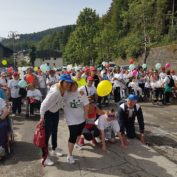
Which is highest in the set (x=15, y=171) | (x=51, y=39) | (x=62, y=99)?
(x=51, y=39)

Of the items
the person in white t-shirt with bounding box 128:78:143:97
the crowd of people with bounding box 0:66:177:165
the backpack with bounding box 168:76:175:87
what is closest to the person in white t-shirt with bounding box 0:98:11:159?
the crowd of people with bounding box 0:66:177:165

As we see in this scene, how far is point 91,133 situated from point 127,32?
44.7 metres

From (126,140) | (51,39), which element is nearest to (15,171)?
(126,140)

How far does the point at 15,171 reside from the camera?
22.1ft

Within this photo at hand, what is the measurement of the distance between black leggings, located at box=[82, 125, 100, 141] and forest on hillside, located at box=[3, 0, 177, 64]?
2718cm

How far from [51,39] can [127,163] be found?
577 ft

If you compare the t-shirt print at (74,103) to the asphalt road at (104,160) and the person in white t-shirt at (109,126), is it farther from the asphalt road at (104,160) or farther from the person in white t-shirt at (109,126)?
Result: the person in white t-shirt at (109,126)

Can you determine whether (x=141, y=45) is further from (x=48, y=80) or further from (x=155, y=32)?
(x=48, y=80)

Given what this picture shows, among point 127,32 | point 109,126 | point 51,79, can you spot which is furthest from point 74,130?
point 127,32

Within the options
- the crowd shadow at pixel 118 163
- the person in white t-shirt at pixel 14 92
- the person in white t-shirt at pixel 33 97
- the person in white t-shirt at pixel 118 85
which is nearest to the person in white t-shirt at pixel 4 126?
the crowd shadow at pixel 118 163

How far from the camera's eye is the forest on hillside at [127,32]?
37438 mm

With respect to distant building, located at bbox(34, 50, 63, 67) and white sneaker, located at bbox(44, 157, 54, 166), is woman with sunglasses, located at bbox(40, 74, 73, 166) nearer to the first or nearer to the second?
white sneaker, located at bbox(44, 157, 54, 166)

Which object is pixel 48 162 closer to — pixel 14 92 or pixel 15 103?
pixel 14 92

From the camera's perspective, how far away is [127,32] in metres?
51.4
